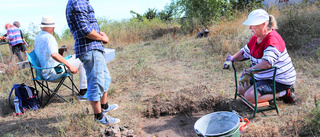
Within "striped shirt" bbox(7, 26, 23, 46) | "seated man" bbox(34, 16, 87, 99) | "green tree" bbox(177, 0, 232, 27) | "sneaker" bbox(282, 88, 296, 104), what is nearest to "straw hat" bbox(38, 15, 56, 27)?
"seated man" bbox(34, 16, 87, 99)

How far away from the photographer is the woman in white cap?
264 cm

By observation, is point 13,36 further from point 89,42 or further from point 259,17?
point 259,17

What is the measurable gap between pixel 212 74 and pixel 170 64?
1.60 metres

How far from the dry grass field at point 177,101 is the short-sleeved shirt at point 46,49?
71 cm

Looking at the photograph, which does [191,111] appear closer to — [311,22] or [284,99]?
[284,99]

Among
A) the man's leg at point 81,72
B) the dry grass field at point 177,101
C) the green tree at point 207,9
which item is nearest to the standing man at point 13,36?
the dry grass field at point 177,101

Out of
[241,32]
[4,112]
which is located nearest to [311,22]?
[241,32]

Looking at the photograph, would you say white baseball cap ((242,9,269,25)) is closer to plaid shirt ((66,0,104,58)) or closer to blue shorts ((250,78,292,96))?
blue shorts ((250,78,292,96))

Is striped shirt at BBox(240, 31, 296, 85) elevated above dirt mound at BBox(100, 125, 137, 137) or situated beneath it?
elevated above

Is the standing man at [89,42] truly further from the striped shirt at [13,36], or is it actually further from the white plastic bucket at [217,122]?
the striped shirt at [13,36]

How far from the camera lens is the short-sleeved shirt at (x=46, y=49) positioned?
3.49 metres

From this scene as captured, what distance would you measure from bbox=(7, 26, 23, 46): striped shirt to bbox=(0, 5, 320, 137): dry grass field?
1.71 meters

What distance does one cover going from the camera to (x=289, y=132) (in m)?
2.53

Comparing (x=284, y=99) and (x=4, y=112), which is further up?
(x=284, y=99)
